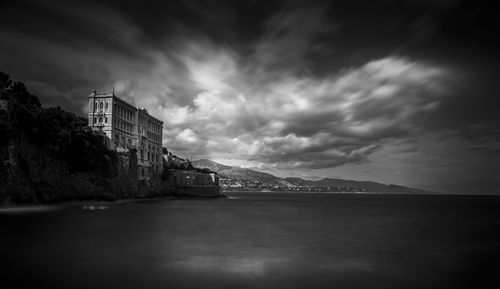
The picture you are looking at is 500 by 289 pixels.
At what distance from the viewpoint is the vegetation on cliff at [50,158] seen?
130 ft

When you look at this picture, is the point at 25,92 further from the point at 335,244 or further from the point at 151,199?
the point at 335,244

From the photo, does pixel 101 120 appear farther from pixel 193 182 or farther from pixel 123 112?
pixel 193 182

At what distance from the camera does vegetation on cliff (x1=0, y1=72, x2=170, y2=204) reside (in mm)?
39562

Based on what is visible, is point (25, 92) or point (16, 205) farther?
point (25, 92)

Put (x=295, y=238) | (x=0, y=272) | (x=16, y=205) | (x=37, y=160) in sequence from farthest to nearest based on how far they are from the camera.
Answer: (x=37, y=160) < (x=16, y=205) < (x=295, y=238) < (x=0, y=272)

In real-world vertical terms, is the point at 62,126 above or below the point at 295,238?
above

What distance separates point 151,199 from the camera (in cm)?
7606

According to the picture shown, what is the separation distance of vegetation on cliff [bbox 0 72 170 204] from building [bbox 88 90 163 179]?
6206 mm

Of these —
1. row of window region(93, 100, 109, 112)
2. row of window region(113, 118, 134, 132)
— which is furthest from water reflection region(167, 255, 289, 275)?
row of window region(93, 100, 109, 112)

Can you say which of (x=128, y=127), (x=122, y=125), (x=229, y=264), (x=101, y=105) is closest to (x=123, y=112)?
(x=122, y=125)

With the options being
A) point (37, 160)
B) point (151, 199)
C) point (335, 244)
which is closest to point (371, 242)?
point (335, 244)

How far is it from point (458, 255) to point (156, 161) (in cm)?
7799

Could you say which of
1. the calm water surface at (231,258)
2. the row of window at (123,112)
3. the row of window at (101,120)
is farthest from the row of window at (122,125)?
the calm water surface at (231,258)

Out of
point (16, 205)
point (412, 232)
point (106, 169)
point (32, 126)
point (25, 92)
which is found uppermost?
point (25, 92)
